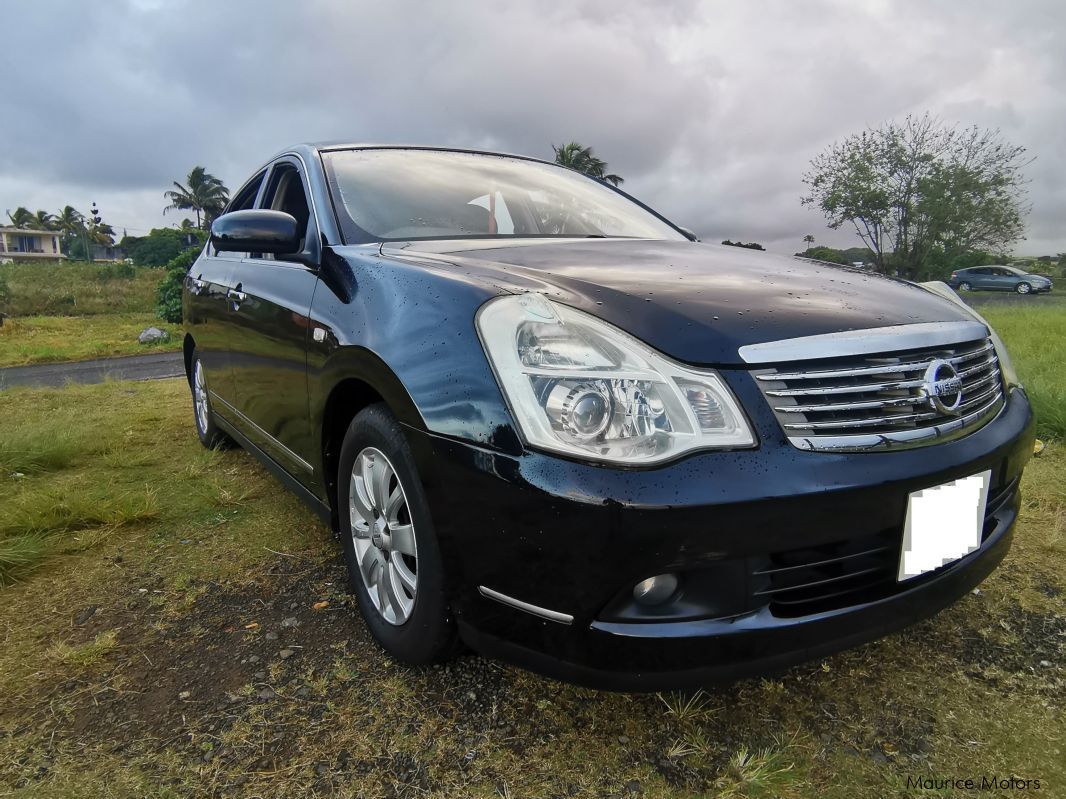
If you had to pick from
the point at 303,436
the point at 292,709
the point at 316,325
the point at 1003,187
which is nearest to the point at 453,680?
the point at 292,709

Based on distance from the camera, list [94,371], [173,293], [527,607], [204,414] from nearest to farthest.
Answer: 1. [527,607]
2. [204,414]
3. [94,371]
4. [173,293]

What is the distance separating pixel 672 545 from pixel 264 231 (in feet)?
5.44

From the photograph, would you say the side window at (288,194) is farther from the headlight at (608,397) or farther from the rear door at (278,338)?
the headlight at (608,397)

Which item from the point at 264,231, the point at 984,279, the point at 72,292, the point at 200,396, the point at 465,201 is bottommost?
the point at 72,292

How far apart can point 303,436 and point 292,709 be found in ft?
2.85

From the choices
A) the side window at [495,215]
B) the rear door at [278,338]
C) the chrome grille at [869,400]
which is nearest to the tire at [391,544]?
the rear door at [278,338]

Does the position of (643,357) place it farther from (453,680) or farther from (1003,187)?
(1003,187)

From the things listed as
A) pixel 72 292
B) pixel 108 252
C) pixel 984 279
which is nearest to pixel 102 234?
pixel 108 252

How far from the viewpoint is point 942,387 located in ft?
4.84

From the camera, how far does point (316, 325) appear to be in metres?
2.05

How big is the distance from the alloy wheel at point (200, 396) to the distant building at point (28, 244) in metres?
98.1

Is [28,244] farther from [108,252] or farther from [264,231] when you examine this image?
[264,231]

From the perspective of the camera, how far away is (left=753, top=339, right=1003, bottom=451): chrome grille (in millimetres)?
1344

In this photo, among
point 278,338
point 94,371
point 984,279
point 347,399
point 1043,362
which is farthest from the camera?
point 984,279
